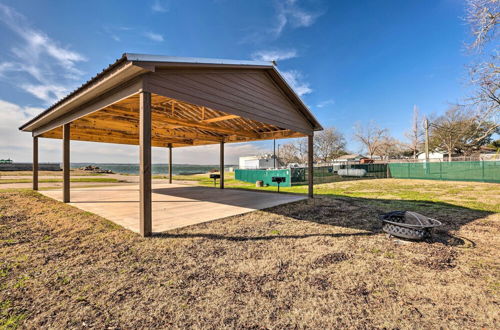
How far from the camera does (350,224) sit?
5309mm

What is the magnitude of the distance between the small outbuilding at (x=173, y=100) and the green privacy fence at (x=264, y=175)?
22.0 ft

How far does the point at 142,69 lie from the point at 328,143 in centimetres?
4278

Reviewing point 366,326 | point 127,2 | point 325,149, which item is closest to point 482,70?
point 366,326

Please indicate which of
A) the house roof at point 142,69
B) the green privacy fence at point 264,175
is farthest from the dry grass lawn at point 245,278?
the green privacy fence at point 264,175

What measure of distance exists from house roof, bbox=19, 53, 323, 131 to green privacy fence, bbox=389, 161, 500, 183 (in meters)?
19.0

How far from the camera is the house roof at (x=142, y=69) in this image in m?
3.78

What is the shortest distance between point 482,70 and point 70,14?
15.5m

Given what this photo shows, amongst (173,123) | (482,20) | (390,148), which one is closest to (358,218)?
(173,123)

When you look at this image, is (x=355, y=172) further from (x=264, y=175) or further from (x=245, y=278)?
(x=245, y=278)

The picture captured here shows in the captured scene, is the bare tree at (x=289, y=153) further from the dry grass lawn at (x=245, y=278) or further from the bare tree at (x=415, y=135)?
the dry grass lawn at (x=245, y=278)

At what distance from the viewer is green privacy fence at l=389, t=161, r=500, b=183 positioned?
16766mm

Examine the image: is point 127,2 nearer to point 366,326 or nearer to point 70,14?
point 70,14

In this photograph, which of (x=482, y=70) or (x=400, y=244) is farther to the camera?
(x=482, y=70)

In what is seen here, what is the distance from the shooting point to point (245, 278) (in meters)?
2.70
